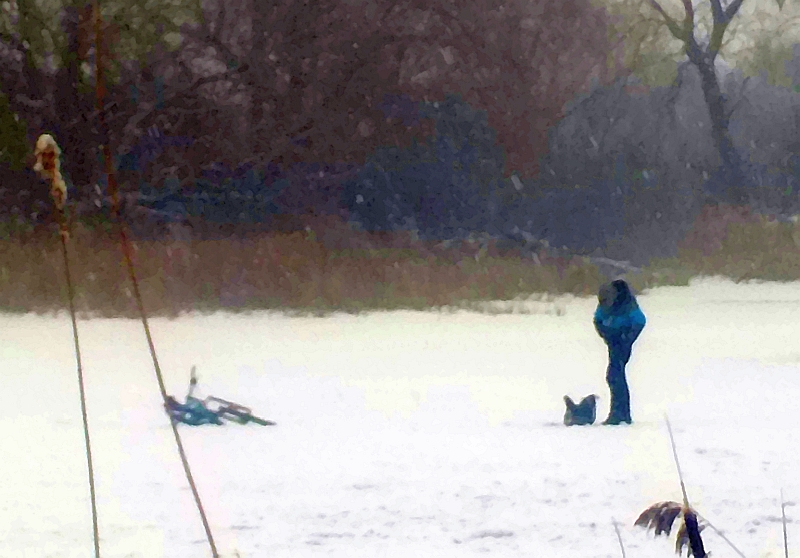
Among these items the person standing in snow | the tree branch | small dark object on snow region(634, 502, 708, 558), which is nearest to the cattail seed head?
small dark object on snow region(634, 502, 708, 558)

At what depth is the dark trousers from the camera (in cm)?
1058

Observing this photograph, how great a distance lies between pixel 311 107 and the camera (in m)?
26.4

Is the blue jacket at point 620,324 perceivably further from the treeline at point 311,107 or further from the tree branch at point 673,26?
the tree branch at point 673,26

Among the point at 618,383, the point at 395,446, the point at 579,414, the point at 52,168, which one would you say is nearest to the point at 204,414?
the point at 395,446

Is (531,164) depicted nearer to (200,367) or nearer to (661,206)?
(661,206)

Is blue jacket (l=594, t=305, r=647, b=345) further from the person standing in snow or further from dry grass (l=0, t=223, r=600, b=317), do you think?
dry grass (l=0, t=223, r=600, b=317)

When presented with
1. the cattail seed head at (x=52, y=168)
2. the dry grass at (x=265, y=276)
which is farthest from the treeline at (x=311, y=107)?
the cattail seed head at (x=52, y=168)

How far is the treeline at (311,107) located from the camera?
25.5 metres

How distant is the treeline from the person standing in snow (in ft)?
50.7

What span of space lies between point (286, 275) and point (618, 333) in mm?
13422

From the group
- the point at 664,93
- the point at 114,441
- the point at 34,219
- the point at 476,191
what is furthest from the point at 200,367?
the point at 664,93

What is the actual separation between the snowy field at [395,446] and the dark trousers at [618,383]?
6.9 inches

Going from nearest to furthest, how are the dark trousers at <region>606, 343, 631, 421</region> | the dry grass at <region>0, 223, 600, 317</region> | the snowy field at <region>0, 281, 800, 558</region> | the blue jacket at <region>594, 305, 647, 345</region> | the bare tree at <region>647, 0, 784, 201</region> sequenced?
the snowy field at <region>0, 281, 800, 558</region> → the dark trousers at <region>606, 343, 631, 421</region> → the blue jacket at <region>594, 305, 647, 345</region> → the dry grass at <region>0, 223, 600, 317</region> → the bare tree at <region>647, 0, 784, 201</region>

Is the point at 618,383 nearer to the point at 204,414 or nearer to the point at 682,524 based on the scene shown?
the point at 204,414
